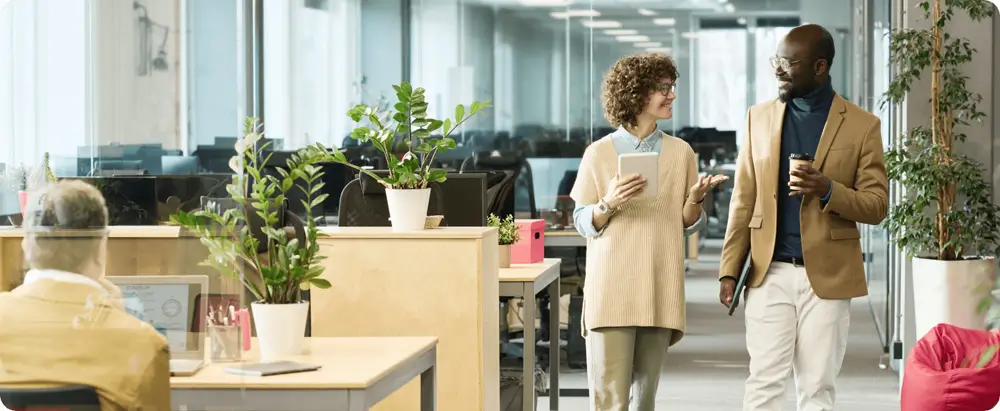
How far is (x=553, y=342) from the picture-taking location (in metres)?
5.61

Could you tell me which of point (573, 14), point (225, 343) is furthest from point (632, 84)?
point (573, 14)

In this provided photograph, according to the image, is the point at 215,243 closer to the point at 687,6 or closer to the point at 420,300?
the point at 420,300

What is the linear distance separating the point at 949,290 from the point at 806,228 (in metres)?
2.58

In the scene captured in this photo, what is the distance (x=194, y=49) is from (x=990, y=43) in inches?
208

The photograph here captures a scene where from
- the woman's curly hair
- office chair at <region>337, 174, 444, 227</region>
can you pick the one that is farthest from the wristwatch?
office chair at <region>337, 174, 444, 227</region>

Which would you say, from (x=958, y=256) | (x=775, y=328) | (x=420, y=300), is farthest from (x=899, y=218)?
(x=420, y=300)

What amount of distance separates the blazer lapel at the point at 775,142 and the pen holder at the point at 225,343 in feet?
5.68

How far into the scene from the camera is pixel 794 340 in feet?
12.4

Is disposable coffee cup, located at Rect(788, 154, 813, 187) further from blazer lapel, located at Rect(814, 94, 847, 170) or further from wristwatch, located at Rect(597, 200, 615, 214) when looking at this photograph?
wristwatch, located at Rect(597, 200, 615, 214)

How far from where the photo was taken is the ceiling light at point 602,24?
884 centimetres

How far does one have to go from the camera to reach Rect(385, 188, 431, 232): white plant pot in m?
3.79

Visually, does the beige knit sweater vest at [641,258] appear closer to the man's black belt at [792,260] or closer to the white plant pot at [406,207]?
the man's black belt at [792,260]

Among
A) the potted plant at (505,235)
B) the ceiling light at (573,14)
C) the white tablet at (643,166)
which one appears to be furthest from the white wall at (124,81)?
the ceiling light at (573,14)

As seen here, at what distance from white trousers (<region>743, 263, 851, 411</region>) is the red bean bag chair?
3.51ft
